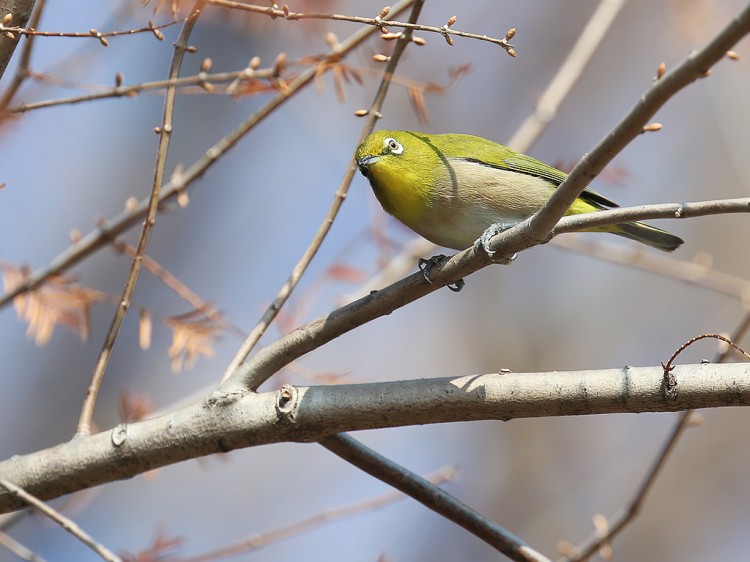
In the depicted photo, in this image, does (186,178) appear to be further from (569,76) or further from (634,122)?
(569,76)

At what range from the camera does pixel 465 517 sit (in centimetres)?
281

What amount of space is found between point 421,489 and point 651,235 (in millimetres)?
2325

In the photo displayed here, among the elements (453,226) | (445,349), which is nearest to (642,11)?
(445,349)

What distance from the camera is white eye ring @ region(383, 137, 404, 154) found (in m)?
4.42

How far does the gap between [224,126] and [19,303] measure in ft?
17.9

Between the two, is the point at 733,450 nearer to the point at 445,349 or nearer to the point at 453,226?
the point at 445,349

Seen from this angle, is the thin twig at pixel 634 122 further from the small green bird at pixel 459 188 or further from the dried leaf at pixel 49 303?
the dried leaf at pixel 49 303

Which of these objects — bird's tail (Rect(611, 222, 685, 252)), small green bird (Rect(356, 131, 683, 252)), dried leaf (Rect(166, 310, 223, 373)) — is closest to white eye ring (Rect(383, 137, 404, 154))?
small green bird (Rect(356, 131, 683, 252))

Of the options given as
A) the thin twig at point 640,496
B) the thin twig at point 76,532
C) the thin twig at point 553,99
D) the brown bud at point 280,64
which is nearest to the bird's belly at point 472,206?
the thin twig at point 553,99

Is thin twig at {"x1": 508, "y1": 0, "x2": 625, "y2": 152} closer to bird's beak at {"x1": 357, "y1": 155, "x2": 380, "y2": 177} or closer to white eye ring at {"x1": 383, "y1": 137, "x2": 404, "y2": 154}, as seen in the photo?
white eye ring at {"x1": 383, "y1": 137, "x2": 404, "y2": 154}

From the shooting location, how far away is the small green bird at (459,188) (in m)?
4.18

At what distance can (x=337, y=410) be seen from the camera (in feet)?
8.61

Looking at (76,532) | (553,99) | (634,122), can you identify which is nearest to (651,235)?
(553,99)

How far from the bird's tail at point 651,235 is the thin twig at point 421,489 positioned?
2.16 m
